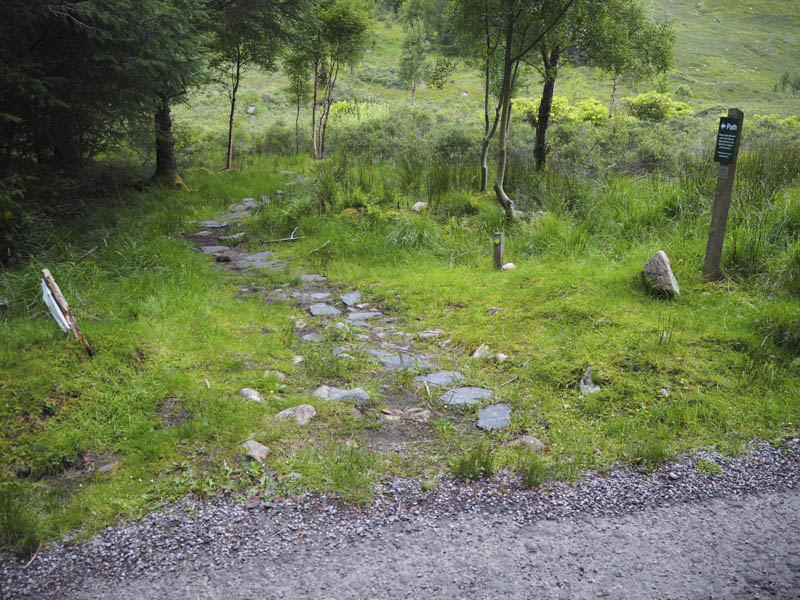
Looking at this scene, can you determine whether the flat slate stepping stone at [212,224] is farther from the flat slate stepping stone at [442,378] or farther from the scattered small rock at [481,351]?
the flat slate stepping stone at [442,378]

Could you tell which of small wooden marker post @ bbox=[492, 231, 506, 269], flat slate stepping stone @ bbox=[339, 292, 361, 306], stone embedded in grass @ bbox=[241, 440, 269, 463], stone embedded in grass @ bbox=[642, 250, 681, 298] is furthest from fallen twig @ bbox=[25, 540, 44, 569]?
small wooden marker post @ bbox=[492, 231, 506, 269]

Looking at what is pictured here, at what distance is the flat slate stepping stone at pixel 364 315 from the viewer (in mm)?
5598

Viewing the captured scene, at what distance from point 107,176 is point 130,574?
10409 millimetres

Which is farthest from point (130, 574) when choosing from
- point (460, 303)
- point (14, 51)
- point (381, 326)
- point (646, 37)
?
point (646, 37)

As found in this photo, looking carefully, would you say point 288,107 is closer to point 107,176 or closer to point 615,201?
point 107,176

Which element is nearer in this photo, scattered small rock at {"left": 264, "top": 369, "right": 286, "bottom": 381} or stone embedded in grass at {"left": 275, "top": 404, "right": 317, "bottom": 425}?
stone embedded in grass at {"left": 275, "top": 404, "right": 317, "bottom": 425}

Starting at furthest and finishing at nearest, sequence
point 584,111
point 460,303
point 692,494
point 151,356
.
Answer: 1. point 584,111
2. point 460,303
3. point 151,356
4. point 692,494

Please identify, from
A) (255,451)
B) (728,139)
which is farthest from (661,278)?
(255,451)

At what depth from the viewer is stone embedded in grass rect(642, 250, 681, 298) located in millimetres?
5105

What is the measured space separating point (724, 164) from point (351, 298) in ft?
13.2

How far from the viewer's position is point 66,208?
26.3 feet

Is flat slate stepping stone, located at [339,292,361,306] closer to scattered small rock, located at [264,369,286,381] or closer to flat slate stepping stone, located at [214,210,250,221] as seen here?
scattered small rock, located at [264,369,286,381]

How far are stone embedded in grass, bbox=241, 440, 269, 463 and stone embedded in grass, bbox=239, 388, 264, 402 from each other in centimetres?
49

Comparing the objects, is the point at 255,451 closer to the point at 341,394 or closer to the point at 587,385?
the point at 341,394
